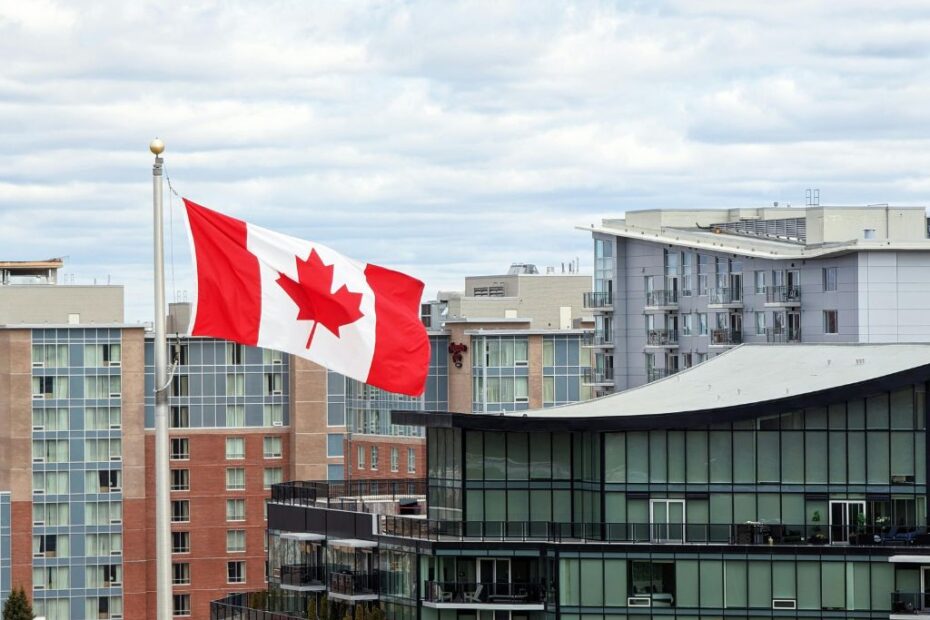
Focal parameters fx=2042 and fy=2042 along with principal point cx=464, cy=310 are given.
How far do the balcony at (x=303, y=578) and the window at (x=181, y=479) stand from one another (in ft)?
231

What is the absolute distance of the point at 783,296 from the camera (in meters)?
125

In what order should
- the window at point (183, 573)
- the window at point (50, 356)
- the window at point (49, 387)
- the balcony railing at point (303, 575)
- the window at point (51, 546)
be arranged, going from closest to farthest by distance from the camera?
the balcony railing at point (303, 575), the window at point (51, 546), the window at point (183, 573), the window at point (49, 387), the window at point (50, 356)

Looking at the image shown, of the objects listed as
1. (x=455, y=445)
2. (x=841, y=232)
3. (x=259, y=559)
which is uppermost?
(x=841, y=232)

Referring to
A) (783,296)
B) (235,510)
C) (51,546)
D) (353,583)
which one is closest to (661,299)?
(783,296)

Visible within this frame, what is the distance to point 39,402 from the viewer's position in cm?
14975

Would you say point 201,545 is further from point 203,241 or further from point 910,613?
point 203,241

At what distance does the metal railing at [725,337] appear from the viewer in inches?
5148

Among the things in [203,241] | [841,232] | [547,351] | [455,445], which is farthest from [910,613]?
[547,351]

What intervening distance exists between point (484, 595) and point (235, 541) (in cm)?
8249

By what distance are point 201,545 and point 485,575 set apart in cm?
8211

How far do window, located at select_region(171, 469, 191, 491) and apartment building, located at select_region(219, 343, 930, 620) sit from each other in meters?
74.3

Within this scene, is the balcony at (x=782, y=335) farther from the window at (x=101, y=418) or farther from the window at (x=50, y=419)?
the window at (x=50, y=419)

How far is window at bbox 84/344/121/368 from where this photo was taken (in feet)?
497

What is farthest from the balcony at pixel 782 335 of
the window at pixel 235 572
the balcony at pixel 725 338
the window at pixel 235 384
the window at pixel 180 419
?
the window at pixel 180 419
